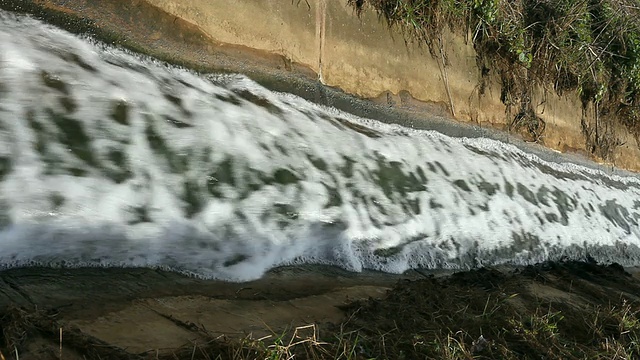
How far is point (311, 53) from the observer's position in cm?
480

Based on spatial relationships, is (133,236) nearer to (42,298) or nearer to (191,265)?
(191,265)

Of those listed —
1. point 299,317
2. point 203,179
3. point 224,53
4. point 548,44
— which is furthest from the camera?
point 548,44

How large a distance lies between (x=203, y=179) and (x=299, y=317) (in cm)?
101

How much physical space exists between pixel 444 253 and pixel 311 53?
5.67 feet

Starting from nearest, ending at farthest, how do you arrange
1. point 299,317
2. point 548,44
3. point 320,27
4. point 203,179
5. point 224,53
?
point 299,317
point 203,179
point 224,53
point 320,27
point 548,44

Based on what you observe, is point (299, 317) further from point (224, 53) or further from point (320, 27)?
point (320, 27)

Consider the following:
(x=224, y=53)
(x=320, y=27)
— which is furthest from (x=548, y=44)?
(x=224, y=53)

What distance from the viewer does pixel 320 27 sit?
4.87m

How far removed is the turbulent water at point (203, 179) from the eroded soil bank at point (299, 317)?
0.17m

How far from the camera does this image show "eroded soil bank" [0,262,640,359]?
2256mm

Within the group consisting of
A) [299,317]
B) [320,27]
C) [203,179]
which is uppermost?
[320,27]

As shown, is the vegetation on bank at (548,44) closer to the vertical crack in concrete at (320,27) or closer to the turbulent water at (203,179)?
the vertical crack in concrete at (320,27)

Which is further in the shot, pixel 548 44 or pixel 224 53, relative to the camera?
pixel 548 44

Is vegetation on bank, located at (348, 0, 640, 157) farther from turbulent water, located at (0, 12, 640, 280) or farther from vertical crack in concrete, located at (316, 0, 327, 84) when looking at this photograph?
turbulent water, located at (0, 12, 640, 280)
